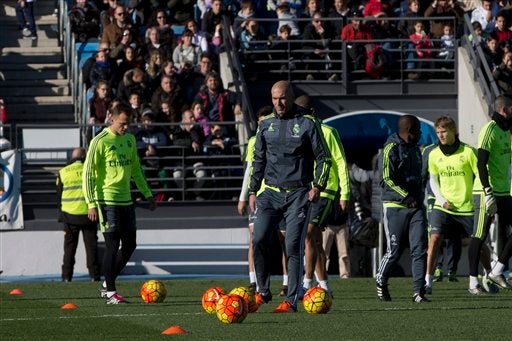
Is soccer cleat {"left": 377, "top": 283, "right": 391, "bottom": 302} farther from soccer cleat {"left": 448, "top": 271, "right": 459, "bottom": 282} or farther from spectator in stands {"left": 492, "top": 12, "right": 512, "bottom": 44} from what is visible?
spectator in stands {"left": 492, "top": 12, "right": 512, "bottom": 44}

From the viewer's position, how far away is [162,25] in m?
27.7

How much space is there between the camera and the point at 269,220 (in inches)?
559

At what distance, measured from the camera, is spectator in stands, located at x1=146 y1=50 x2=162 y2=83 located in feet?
86.1

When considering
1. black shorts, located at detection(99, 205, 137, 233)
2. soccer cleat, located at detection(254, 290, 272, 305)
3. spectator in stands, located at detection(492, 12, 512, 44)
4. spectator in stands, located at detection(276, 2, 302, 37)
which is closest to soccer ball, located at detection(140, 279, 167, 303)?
black shorts, located at detection(99, 205, 137, 233)

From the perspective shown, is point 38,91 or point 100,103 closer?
point 100,103

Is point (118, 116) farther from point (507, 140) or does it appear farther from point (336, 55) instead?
point (336, 55)

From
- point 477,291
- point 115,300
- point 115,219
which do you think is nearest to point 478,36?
point 477,291

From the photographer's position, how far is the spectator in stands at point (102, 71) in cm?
2631

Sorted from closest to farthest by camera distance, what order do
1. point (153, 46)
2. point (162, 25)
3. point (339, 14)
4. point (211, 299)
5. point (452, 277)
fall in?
point (211, 299) < point (452, 277) < point (153, 46) < point (162, 25) < point (339, 14)

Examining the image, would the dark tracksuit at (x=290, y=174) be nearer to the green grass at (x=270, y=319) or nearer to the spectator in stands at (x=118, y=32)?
the green grass at (x=270, y=319)

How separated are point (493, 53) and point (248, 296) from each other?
46.7 ft

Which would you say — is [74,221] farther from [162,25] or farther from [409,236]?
[409,236]

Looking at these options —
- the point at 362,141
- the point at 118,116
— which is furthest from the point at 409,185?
the point at 362,141

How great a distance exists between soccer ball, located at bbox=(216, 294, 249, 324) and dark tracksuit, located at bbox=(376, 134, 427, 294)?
284 centimetres
